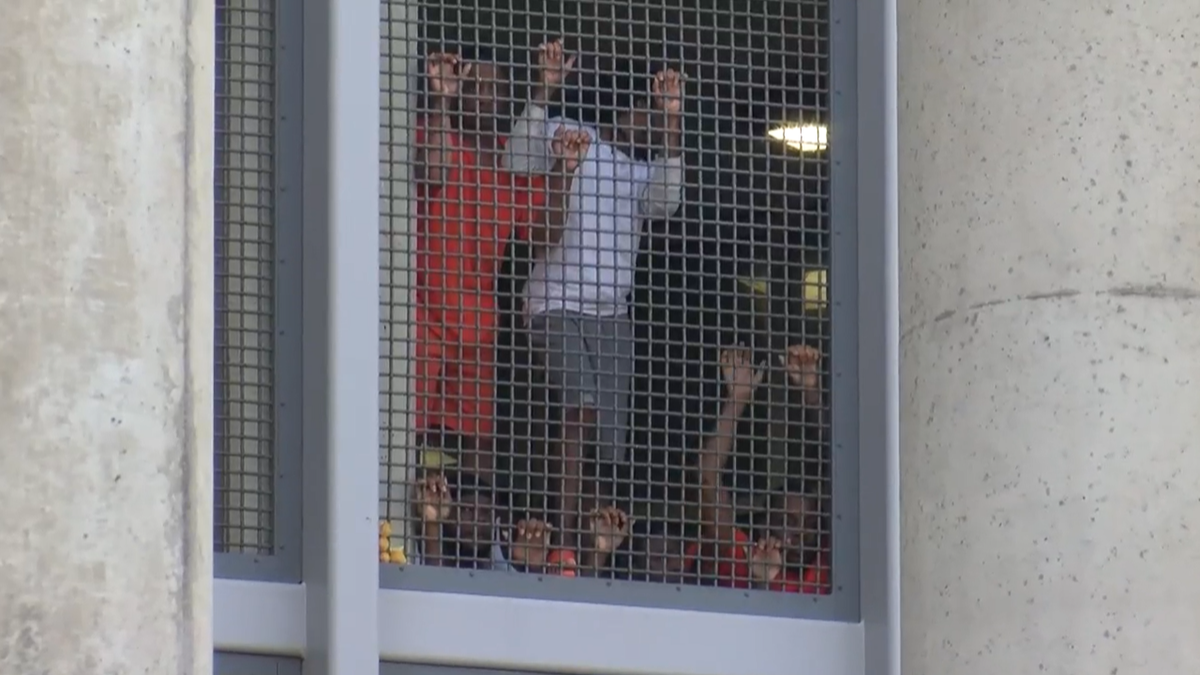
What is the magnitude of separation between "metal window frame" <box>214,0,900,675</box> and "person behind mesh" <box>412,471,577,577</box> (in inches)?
5.4

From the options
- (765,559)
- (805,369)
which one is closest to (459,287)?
(805,369)

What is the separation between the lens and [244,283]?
20.8ft

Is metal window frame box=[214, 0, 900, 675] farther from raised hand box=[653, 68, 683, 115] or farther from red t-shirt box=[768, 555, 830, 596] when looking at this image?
raised hand box=[653, 68, 683, 115]

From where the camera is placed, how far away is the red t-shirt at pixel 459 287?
641cm

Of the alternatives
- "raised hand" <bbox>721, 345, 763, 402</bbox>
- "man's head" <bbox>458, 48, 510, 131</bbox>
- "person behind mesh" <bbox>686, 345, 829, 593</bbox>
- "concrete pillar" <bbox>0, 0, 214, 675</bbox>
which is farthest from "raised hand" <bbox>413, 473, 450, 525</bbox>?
"concrete pillar" <bbox>0, 0, 214, 675</bbox>

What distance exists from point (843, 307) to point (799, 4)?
2.51 feet

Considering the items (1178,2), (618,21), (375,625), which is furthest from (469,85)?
(1178,2)

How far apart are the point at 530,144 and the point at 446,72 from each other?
26 centimetres

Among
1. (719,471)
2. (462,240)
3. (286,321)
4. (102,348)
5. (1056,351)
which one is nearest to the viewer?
(102,348)

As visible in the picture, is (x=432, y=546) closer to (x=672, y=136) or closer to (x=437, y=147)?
(x=437, y=147)

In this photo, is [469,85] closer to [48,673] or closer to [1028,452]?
[1028,452]

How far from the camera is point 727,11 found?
6582mm

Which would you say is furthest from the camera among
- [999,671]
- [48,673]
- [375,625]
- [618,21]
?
[618,21]

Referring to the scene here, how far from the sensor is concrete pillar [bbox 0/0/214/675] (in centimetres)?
368
